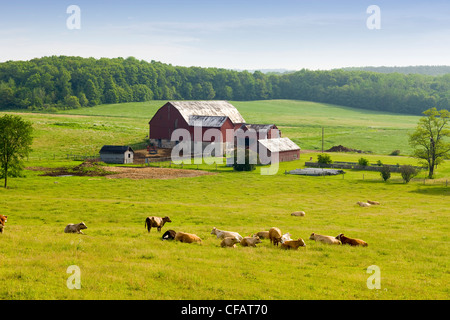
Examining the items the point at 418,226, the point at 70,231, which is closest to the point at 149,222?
the point at 70,231

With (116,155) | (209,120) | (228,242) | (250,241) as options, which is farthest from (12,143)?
(209,120)

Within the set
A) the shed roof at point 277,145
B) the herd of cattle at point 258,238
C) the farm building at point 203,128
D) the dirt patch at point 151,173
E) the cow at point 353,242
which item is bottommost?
the dirt patch at point 151,173

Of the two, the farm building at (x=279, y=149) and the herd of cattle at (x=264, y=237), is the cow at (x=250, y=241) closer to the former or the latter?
the herd of cattle at (x=264, y=237)

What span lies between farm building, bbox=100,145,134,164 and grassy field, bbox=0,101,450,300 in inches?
274

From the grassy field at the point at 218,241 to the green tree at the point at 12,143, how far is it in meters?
1.75

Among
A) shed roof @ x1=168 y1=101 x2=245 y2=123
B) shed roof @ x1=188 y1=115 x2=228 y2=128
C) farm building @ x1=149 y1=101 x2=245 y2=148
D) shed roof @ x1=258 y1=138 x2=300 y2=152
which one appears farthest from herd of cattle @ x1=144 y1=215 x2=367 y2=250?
shed roof @ x1=168 y1=101 x2=245 y2=123

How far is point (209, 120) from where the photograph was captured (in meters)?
88.6

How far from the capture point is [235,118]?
100 metres

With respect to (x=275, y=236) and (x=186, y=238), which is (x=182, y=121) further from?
(x=275, y=236)

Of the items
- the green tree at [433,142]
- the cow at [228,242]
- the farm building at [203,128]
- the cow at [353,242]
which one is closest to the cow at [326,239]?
the cow at [353,242]

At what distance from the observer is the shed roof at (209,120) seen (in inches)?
3413

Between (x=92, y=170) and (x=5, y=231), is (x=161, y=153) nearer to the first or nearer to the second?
(x=92, y=170)

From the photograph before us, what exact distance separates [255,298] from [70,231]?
13.7 metres

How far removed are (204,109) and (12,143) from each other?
158ft
